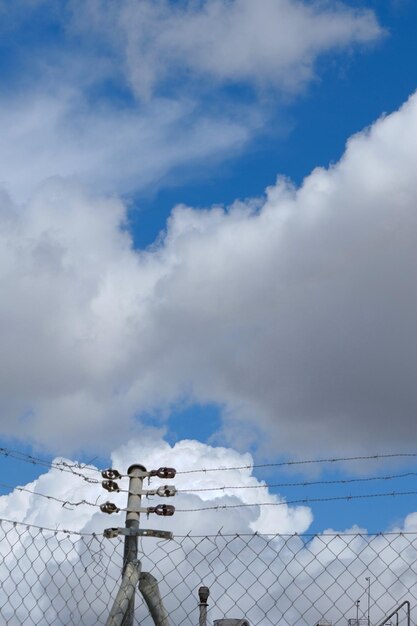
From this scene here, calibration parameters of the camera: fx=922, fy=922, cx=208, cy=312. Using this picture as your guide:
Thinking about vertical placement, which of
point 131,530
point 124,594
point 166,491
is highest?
point 166,491

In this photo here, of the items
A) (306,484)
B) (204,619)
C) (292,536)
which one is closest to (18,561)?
(292,536)

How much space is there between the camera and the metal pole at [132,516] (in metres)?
7.24

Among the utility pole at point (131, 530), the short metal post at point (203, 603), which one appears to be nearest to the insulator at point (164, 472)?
the utility pole at point (131, 530)

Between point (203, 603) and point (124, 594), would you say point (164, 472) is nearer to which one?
point (124, 594)

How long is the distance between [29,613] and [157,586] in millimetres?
1035

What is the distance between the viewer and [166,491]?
25.0 feet

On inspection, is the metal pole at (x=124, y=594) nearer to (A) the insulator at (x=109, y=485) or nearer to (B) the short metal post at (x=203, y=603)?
(A) the insulator at (x=109, y=485)

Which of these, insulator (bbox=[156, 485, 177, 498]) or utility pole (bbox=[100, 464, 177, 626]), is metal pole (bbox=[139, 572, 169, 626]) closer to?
utility pole (bbox=[100, 464, 177, 626])

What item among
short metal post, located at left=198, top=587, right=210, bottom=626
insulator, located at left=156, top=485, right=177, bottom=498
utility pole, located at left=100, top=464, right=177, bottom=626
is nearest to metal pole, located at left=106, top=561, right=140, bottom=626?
utility pole, located at left=100, top=464, right=177, bottom=626

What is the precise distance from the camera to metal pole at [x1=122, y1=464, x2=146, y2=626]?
285 inches

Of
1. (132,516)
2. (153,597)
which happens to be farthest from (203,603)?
(132,516)

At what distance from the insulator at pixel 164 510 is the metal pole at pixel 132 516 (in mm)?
156

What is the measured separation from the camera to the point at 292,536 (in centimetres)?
651

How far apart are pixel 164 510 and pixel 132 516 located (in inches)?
10.4
